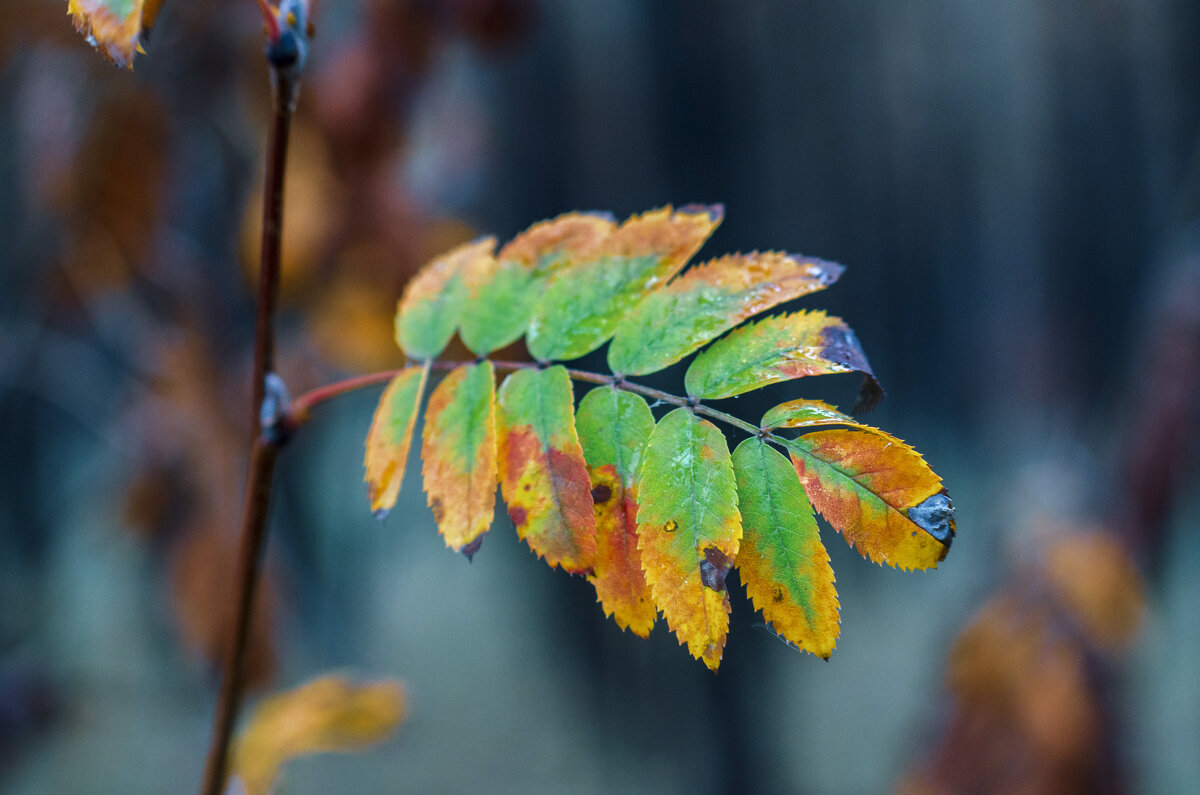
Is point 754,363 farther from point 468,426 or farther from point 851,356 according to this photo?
point 468,426

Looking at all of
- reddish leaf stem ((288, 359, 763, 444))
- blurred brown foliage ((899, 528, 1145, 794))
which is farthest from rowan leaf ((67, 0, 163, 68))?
blurred brown foliage ((899, 528, 1145, 794))

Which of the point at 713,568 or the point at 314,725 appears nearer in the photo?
the point at 713,568

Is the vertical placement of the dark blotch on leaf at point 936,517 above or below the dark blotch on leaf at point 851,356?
below

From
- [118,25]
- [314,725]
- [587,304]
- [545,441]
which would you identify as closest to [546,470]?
[545,441]

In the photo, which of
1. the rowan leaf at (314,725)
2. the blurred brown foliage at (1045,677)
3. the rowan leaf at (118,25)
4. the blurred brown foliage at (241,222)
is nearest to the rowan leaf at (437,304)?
the rowan leaf at (118,25)

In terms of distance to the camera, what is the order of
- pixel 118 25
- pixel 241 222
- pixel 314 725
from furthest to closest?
pixel 241 222 → pixel 314 725 → pixel 118 25

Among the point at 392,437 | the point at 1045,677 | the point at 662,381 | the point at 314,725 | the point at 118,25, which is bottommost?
the point at 1045,677

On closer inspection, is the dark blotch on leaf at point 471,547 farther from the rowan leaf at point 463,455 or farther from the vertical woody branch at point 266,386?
the vertical woody branch at point 266,386
